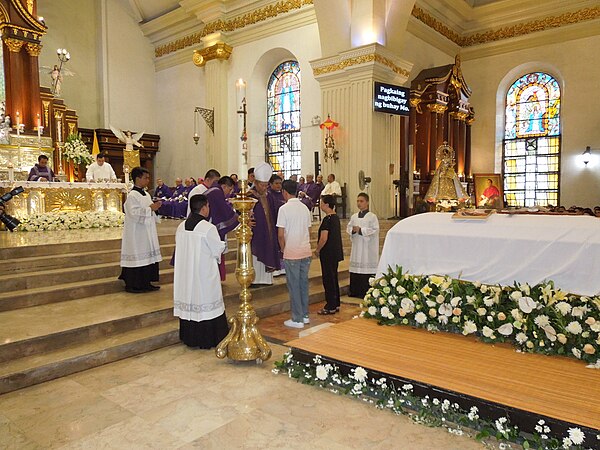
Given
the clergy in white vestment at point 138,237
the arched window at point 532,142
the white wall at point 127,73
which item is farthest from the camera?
the white wall at point 127,73

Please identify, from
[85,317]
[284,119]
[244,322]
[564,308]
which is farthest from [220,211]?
[284,119]

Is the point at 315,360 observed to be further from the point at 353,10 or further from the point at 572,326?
the point at 353,10

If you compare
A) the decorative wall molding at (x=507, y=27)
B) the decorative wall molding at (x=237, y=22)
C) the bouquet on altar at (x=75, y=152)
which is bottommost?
the bouquet on altar at (x=75, y=152)

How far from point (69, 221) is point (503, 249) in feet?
26.4

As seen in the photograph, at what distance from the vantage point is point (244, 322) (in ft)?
13.5

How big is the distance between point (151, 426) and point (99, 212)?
7.98 meters

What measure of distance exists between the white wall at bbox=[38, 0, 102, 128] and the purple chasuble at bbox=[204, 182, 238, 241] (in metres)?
13.1

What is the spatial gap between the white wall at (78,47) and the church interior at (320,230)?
0.08 m

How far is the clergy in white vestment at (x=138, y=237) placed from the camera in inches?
223

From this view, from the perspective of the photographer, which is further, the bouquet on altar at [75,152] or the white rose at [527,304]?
the bouquet on altar at [75,152]

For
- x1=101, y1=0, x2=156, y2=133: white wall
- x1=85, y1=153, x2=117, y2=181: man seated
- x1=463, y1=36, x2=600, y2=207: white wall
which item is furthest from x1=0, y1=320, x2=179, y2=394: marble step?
x1=101, y1=0, x2=156, y2=133: white wall

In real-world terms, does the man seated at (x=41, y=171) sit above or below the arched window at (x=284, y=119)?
below

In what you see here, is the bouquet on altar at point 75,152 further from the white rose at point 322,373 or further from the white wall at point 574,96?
the white wall at point 574,96

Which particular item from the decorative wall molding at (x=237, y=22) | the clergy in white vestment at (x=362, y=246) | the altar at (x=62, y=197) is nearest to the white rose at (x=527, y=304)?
the clergy in white vestment at (x=362, y=246)
